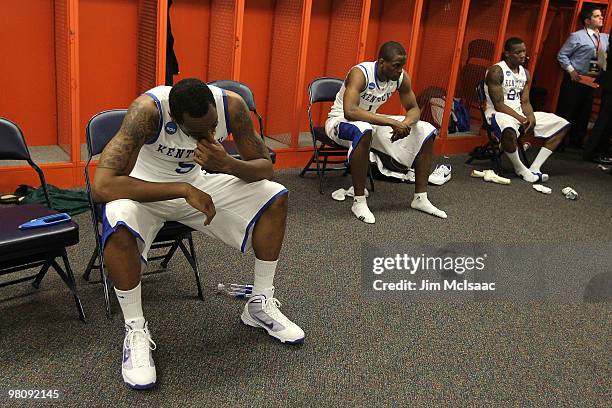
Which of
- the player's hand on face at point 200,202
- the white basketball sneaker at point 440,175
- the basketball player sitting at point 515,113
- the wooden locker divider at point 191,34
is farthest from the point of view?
the basketball player sitting at point 515,113

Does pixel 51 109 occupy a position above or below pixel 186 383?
above

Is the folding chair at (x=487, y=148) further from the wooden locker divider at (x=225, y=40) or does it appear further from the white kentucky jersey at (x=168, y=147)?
the white kentucky jersey at (x=168, y=147)

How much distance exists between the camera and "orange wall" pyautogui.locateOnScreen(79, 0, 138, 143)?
4012 mm

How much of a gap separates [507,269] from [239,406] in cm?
188

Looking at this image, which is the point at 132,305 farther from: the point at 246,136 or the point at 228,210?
the point at 246,136

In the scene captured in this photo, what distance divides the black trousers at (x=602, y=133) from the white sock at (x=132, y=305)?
514 cm

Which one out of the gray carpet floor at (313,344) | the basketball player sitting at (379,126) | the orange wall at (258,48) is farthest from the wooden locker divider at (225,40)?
the gray carpet floor at (313,344)

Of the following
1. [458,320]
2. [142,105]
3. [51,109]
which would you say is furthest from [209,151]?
[51,109]

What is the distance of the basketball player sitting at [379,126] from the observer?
3695 millimetres

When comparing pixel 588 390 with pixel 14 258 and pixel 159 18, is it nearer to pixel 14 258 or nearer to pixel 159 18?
pixel 14 258

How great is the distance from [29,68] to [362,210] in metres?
2.39

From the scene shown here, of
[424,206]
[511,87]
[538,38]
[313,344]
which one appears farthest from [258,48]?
[313,344]

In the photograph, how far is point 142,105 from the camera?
6.75ft

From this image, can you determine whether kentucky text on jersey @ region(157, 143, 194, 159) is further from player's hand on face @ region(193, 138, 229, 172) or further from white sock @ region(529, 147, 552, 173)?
white sock @ region(529, 147, 552, 173)
